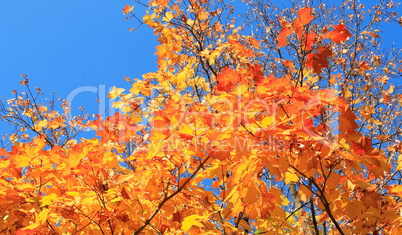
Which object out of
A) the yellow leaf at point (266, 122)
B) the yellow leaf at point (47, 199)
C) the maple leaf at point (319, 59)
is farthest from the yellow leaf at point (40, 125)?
the yellow leaf at point (266, 122)

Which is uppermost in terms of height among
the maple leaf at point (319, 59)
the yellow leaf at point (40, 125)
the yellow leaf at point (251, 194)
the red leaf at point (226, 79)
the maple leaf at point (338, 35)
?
the yellow leaf at point (40, 125)

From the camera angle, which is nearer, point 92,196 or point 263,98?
point 263,98

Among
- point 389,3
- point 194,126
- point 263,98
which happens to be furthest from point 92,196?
point 389,3

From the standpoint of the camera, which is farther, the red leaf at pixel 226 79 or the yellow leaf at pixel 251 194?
the red leaf at pixel 226 79

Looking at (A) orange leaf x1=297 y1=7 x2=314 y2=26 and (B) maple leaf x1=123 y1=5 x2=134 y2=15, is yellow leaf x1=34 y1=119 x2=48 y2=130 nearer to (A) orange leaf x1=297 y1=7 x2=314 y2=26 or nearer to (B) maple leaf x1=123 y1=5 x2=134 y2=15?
(B) maple leaf x1=123 y1=5 x2=134 y2=15

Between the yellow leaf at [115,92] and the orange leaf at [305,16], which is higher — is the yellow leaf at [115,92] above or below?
above

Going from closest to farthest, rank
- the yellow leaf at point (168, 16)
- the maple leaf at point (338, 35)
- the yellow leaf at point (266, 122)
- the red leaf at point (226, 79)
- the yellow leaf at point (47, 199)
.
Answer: the yellow leaf at point (266, 122)
the yellow leaf at point (47, 199)
the maple leaf at point (338, 35)
the red leaf at point (226, 79)
the yellow leaf at point (168, 16)

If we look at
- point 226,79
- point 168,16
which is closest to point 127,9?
point 168,16

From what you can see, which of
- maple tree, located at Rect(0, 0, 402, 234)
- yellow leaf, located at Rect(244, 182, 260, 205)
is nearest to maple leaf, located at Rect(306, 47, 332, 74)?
maple tree, located at Rect(0, 0, 402, 234)

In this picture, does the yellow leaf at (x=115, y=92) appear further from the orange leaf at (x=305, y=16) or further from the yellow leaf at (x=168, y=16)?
the orange leaf at (x=305, y=16)

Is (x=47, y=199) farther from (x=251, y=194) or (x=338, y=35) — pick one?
(x=338, y=35)

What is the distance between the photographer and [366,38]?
5453mm

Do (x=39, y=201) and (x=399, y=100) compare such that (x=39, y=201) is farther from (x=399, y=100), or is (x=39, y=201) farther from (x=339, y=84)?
(x=399, y=100)

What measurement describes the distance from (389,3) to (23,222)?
6.35m
